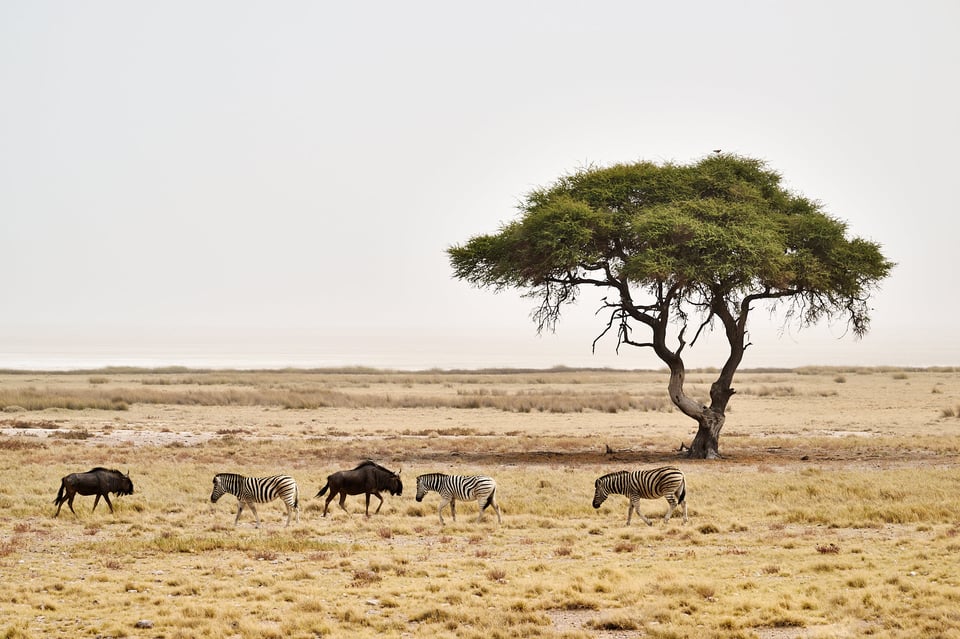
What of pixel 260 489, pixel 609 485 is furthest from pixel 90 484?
pixel 609 485

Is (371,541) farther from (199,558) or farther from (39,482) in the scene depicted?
(39,482)

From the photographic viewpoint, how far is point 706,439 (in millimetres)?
35969

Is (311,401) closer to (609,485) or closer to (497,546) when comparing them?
(609,485)

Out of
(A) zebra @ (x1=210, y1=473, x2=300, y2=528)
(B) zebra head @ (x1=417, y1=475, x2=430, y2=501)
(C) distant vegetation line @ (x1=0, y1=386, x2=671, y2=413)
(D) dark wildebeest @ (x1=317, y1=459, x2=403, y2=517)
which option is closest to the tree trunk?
(B) zebra head @ (x1=417, y1=475, x2=430, y2=501)

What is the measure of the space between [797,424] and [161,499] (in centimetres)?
3779

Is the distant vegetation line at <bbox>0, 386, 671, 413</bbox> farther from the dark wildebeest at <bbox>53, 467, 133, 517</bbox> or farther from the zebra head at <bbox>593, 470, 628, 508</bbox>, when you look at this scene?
the zebra head at <bbox>593, 470, 628, 508</bbox>

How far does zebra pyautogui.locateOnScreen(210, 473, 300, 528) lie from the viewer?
70.3 feet

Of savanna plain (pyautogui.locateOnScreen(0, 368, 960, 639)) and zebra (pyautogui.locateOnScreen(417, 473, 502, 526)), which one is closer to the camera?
savanna plain (pyautogui.locateOnScreen(0, 368, 960, 639))

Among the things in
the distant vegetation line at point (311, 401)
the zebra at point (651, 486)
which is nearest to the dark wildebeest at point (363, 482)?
the zebra at point (651, 486)

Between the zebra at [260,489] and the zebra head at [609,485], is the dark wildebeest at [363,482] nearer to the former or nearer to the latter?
the zebra at [260,489]

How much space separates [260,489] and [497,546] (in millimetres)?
5555

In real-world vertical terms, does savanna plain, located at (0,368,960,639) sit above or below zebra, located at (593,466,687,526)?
below

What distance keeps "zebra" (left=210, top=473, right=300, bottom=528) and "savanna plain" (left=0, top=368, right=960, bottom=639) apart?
0.59m

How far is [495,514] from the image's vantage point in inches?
924
